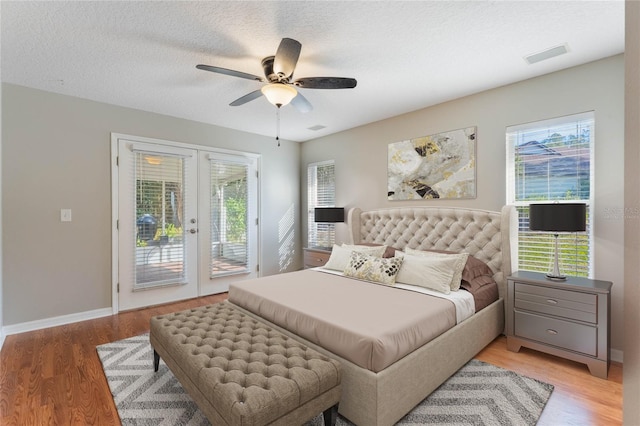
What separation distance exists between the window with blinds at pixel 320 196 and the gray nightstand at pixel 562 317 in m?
2.95

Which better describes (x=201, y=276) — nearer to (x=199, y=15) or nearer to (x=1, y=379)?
(x=1, y=379)

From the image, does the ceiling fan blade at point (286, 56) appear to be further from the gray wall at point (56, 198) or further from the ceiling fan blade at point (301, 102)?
the gray wall at point (56, 198)

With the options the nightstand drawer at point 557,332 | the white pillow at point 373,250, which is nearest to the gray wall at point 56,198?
the white pillow at point 373,250

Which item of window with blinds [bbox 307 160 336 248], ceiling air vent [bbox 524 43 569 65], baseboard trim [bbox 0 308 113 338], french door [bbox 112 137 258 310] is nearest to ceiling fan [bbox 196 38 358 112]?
ceiling air vent [bbox 524 43 569 65]

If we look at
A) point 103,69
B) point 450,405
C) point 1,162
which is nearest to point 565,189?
point 450,405

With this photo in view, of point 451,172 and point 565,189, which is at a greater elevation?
point 451,172

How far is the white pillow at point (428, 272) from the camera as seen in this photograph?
277cm

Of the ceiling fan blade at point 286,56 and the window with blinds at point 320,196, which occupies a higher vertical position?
the ceiling fan blade at point 286,56


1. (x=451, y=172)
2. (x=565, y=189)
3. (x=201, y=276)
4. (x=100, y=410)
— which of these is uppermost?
(x=451, y=172)

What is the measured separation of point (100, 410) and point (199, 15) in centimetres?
276

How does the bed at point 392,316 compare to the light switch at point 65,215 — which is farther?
the light switch at point 65,215

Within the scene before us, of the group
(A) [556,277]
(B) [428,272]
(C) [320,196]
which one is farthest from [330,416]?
(C) [320,196]

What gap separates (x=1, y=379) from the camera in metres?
2.36

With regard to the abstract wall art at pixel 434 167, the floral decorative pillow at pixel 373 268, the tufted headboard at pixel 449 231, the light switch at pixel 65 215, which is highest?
the abstract wall art at pixel 434 167
